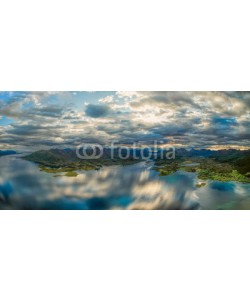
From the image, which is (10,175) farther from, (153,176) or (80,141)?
(153,176)

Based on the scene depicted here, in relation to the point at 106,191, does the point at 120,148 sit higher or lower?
higher

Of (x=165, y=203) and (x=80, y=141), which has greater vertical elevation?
(x=80, y=141)

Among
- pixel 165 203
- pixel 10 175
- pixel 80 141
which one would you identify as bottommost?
pixel 165 203
